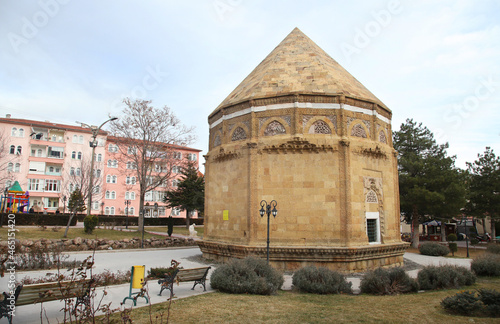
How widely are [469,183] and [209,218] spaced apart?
33936mm

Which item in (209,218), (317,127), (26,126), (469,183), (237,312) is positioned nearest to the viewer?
(237,312)

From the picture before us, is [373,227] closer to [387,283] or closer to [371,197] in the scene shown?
[371,197]

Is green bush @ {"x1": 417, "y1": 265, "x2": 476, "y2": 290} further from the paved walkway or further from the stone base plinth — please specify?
the stone base plinth

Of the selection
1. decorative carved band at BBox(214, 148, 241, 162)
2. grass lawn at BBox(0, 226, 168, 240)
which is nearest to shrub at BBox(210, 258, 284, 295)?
decorative carved band at BBox(214, 148, 241, 162)

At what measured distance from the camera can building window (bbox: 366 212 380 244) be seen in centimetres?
1611

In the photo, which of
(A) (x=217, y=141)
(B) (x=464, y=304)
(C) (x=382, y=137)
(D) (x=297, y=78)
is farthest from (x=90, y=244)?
(B) (x=464, y=304)

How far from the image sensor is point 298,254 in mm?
14516

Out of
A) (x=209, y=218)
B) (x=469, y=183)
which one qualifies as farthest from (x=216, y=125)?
(x=469, y=183)

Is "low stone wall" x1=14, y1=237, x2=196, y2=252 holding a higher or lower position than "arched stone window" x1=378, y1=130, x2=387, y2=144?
lower

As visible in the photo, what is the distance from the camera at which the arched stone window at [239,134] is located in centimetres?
1698

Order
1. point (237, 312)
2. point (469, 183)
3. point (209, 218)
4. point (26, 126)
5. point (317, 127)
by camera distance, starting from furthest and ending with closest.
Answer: point (26, 126)
point (469, 183)
point (209, 218)
point (317, 127)
point (237, 312)

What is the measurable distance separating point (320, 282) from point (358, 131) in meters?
8.27

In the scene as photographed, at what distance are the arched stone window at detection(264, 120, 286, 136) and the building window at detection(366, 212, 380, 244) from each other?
5902 mm

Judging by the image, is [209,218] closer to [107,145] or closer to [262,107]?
[262,107]
